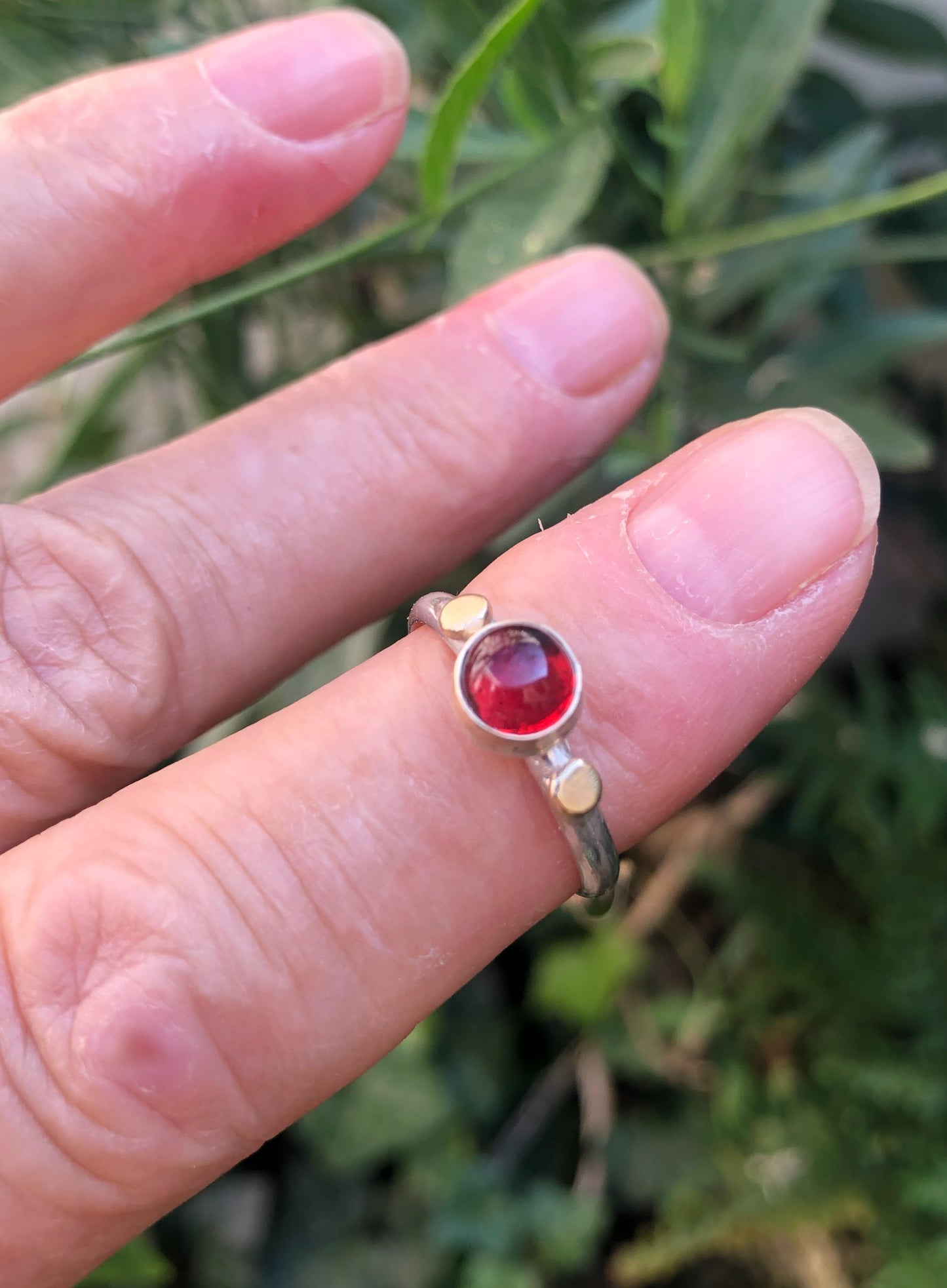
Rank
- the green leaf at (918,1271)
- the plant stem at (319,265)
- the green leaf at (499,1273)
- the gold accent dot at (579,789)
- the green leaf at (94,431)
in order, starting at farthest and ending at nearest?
the green leaf at (499,1273)
the green leaf at (94,431)
the green leaf at (918,1271)
the plant stem at (319,265)
the gold accent dot at (579,789)

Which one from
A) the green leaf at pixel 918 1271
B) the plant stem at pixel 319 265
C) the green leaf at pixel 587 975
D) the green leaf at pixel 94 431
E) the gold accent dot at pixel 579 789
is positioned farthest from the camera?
the green leaf at pixel 587 975

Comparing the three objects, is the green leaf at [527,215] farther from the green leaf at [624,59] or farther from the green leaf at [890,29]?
the green leaf at [890,29]

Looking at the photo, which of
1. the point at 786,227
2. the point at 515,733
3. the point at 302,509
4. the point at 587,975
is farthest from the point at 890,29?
the point at 587,975

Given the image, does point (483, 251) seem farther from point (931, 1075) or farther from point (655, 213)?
point (931, 1075)

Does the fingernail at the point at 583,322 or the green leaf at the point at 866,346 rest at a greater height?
the fingernail at the point at 583,322

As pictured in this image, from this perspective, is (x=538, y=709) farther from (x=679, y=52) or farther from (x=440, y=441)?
(x=679, y=52)

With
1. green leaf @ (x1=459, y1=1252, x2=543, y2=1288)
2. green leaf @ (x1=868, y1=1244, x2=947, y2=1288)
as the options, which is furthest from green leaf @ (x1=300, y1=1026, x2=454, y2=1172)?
green leaf @ (x1=868, y1=1244, x2=947, y2=1288)

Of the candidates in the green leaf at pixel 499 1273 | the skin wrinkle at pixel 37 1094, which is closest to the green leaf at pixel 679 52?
the skin wrinkle at pixel 37 1094

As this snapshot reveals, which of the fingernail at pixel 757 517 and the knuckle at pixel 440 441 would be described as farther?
the knuckle at pixel 440 441
